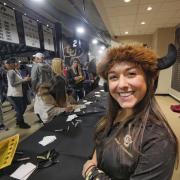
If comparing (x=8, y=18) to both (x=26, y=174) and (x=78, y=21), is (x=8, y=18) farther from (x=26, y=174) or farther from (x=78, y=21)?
(x=26, y=174)

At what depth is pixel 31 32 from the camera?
4.41 m

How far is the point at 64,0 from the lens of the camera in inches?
154

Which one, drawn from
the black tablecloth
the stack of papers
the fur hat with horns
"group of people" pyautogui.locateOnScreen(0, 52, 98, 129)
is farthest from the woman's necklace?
"group of people" pyautogui.locateOnScreen(0, 52, 98, 129)

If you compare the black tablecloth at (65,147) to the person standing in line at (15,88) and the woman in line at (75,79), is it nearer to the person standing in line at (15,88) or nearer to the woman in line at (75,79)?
the person standing in line at (15,88)

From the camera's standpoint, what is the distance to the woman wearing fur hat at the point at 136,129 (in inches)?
26.8

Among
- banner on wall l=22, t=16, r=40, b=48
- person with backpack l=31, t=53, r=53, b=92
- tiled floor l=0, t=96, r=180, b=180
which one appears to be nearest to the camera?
tiled floor l=0, t=96, r=180, b=180

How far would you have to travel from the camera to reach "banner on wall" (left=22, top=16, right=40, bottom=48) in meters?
4.15

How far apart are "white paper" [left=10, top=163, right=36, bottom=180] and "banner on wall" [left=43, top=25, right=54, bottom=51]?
14.8ft

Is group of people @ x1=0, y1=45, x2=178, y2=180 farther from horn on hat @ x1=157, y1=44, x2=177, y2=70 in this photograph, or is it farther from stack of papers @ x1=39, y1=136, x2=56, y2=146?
stack of papers @ x1=39, y1=136, x2=56, y2=146

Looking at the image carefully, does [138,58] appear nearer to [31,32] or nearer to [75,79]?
[31,32]

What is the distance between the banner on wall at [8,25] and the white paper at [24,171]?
2837 mm

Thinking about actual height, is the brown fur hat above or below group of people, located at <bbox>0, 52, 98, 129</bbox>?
above

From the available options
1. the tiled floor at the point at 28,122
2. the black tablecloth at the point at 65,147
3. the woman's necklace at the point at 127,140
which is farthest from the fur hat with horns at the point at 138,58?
the tiled floor at the point at 28,122

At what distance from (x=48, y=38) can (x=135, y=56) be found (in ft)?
16.8
